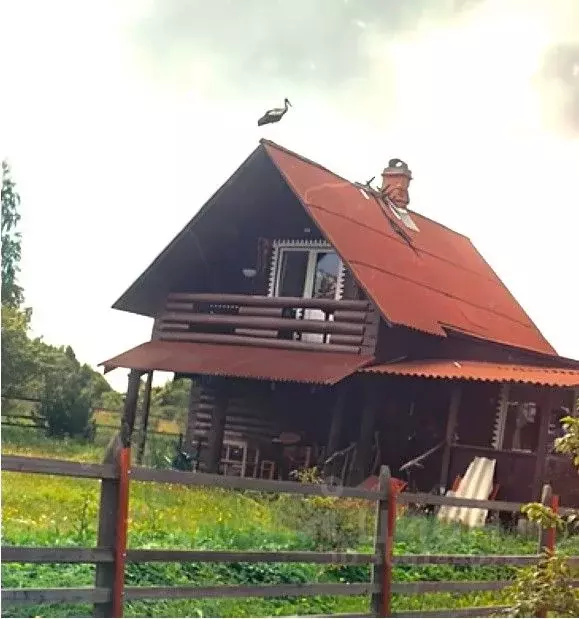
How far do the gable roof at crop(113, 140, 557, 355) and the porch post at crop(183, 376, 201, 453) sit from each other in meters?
0.48

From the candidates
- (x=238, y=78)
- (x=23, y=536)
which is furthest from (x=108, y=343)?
(x=238, y=78)

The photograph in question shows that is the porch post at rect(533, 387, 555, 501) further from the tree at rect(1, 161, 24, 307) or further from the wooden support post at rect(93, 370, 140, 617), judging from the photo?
the tree at rect(1, 161, 24, 307)

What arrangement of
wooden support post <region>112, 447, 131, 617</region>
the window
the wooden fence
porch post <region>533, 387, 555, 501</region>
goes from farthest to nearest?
porch post <region>533, 387, 555, 501</region>
the window
wooden support post <region>112, 447, 131, 617</region>
the wooden fence

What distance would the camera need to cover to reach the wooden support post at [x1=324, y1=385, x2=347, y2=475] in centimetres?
484

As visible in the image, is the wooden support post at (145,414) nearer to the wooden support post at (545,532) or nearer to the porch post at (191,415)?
the porch post at (191,415)

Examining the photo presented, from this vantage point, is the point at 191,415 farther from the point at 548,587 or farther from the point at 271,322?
the point at 548,587

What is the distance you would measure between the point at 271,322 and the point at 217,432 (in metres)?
0.57

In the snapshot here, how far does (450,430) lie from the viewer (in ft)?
17.5

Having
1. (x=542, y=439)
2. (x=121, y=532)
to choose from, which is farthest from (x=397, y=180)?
(x=542, y=439)

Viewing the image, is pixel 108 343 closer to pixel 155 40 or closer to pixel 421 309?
pixel 155 40

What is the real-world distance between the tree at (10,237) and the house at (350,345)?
0.91 m

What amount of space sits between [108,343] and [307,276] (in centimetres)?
236

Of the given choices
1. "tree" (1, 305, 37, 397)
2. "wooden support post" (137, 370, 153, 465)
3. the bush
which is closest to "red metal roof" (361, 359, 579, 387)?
"wooden support post" (137, 370, 153, 465)

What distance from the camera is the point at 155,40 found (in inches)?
130
